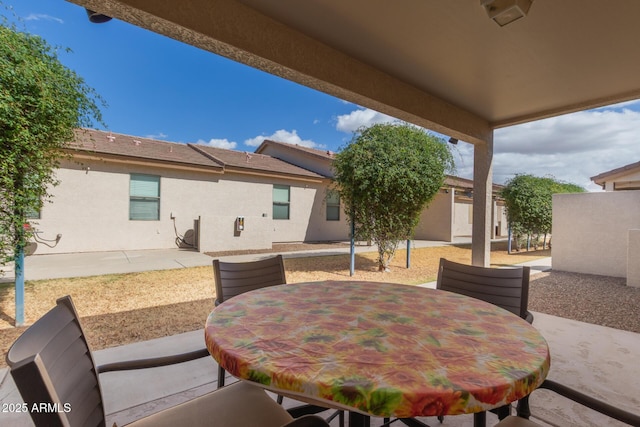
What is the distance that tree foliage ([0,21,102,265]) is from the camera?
2.98 metres

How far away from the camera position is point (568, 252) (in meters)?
7.61

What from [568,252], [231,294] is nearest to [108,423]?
[231,294]

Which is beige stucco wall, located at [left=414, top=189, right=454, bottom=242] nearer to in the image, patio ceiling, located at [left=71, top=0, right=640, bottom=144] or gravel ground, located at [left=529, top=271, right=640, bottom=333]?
gravel ground, located at [left=529, top=271, right=640, bottom=333]

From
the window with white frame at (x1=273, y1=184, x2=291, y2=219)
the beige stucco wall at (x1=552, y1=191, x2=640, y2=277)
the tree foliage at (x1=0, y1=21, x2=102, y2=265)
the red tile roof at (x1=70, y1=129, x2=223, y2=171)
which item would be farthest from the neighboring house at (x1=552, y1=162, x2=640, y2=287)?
the tree foliage at (x1=0, y1=21, x2=102, y2=265)

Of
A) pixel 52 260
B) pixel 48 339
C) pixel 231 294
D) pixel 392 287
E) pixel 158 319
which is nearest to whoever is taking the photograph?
pixel 48 339

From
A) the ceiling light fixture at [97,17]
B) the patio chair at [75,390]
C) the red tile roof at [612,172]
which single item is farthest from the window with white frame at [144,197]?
the red tile roof at [612,172]

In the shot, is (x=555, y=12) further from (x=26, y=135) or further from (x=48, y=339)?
(x=26, y=135)

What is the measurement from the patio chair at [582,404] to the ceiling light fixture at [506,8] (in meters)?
2.42

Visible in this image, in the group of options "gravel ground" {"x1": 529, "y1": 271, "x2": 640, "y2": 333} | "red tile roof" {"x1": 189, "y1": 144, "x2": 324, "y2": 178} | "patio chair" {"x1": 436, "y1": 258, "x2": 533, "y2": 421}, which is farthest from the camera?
"red tile roof" {"x1": 189, "y1": 144, "x2": 324, "y2": 178}

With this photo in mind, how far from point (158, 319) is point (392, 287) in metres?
3.18

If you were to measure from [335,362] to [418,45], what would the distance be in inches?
121

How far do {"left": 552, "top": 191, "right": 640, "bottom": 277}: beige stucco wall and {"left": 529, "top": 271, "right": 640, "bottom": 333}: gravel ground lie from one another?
437mm

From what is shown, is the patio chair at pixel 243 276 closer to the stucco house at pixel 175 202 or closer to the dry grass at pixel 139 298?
the dry grass at pixel 139 298

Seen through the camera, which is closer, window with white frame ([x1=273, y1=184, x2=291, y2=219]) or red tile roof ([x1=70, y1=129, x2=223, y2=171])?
red tile roof ([x1=70, y1=129, x2=223, y2=171])
